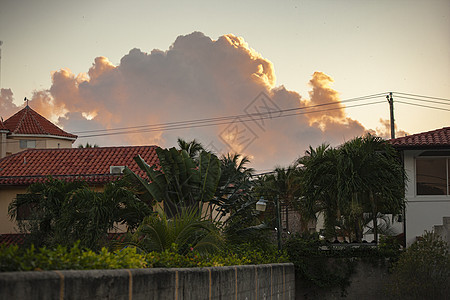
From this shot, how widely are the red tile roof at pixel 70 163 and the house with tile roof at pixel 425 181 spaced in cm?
1591

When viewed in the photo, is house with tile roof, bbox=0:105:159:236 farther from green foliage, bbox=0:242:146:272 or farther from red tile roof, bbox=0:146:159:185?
green foliage, bbox=0:242:146:272

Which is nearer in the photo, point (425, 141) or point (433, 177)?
point (425, 141)

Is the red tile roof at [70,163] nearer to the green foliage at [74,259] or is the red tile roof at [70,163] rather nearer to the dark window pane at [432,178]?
the dark window pane at [432,178]

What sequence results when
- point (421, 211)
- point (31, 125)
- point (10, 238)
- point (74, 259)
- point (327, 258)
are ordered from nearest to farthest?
1. point (74, 259)
2. point (327, 258)
3. point (421, 211)
4. point (10, 238)
5. point (31, 125)

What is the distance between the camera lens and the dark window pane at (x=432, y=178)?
3020 cm

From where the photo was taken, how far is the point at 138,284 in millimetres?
8438

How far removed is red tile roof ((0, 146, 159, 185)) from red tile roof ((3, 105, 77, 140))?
27.2 m

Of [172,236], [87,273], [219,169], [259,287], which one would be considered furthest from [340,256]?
[87,273]

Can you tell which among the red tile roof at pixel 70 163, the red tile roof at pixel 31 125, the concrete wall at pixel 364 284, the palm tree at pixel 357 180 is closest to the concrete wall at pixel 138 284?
the concrete wall at pixel 364 284

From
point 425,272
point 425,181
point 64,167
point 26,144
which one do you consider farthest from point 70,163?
point 26,144

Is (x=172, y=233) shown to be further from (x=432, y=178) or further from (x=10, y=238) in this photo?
(x=10, y=238)

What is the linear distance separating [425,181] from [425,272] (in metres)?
6.11

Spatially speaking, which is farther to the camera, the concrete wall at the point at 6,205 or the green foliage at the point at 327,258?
the concrete wall at the point at 6,205

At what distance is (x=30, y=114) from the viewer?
7331cm
